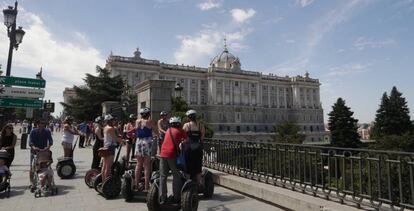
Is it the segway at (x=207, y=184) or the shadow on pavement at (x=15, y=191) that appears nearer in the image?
the segway at (x=207, y=184)

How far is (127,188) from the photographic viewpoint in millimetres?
6797

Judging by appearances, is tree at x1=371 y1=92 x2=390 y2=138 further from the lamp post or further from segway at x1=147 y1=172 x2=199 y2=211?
segway at x1=147 y1=172 x2=199 y2=211

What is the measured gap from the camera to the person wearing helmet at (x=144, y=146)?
6.99m

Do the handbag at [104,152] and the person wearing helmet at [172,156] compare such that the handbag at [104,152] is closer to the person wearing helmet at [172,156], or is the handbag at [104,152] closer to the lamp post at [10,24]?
the person wearing helmet at [172,156]

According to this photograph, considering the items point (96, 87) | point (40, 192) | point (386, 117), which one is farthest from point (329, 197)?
point (386, 117)

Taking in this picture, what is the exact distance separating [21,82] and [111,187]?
321 inches

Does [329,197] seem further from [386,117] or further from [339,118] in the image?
[386,117]

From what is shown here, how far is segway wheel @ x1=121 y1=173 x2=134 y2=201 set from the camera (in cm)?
679

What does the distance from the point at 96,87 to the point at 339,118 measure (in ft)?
131

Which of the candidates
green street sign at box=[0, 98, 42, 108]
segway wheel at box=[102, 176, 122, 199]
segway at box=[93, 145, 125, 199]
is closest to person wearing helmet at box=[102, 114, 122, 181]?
segway at box=[93, 145, 125, 199]

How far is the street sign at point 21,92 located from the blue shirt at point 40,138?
5.23m

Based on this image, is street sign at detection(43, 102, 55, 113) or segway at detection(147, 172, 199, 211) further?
street sign at detection(43, 102, 55, 113)

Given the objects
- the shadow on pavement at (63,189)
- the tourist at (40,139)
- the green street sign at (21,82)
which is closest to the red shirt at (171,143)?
the shadow on pavement at (63,189)

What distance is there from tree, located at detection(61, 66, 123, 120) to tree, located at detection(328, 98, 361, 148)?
3660 centimetres
